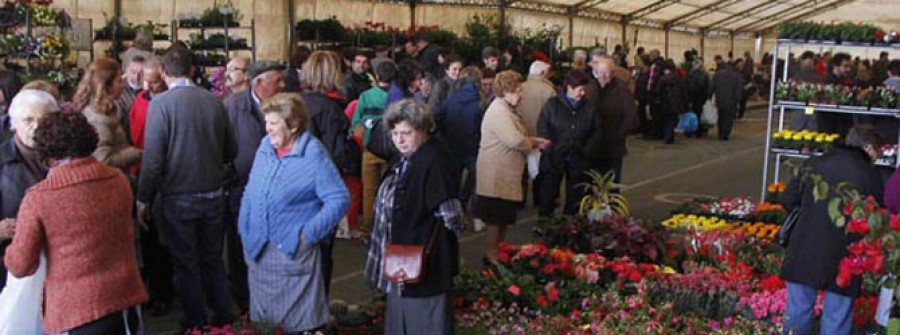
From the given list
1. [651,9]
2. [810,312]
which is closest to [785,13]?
[651,9]

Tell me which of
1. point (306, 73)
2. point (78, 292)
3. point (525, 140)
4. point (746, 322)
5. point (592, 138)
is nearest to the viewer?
point (78, 292)

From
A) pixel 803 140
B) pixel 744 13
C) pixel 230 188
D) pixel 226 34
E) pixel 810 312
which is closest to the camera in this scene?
pixel 810 312

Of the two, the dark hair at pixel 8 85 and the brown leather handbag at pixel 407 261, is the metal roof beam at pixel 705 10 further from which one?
the brown leather handbag at pixel 407 261

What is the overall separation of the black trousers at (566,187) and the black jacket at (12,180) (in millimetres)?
5039

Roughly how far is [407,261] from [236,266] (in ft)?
6.75

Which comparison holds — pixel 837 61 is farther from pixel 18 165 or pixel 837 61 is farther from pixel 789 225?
pixel 18 165

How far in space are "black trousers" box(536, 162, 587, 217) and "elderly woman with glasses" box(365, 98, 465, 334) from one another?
4.07 metres

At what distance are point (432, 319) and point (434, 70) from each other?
7.54 m

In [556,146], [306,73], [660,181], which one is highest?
[306,73]

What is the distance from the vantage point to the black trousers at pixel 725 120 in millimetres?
17656

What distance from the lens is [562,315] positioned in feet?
18.2

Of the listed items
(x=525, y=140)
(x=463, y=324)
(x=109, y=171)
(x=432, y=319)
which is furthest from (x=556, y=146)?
(x=109, y=171)

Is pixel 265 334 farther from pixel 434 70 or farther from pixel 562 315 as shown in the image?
pixel 434 70

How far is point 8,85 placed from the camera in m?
5.60
